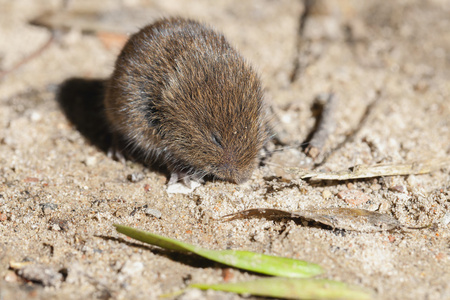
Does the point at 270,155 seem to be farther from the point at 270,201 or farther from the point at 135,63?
the point at 135,63

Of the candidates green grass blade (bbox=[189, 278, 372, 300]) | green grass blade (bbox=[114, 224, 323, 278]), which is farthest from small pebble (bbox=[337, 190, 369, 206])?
green grass blade (bbox=[189, 278, 372, 300])

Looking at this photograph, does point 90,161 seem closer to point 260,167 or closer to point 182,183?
point 182,183

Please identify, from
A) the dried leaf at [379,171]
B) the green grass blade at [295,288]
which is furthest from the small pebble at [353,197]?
the green grass blade at [295,288]

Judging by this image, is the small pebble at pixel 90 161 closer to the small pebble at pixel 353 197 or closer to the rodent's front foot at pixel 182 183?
the rodent's front foot at pixel 182 183


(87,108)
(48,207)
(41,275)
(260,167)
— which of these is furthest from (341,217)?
(87,108)

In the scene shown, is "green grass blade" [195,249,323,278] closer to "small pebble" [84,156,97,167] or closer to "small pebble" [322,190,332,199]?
"small pebble" [322,190,332,199]

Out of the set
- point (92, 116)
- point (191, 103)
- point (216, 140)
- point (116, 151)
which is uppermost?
point (191, 103)
